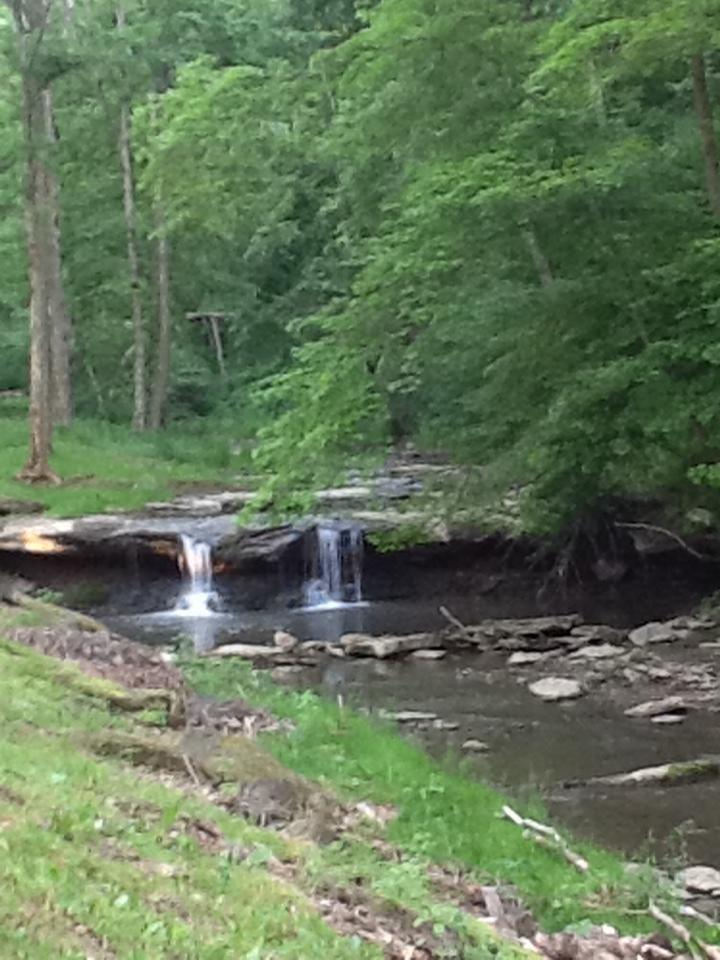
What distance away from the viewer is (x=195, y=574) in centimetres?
1939

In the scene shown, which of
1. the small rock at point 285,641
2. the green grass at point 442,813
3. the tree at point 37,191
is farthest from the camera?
the tree at point 37,191

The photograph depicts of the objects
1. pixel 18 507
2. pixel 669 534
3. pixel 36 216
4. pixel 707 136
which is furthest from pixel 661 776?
pixel 36 216

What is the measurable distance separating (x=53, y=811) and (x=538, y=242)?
36.9ft

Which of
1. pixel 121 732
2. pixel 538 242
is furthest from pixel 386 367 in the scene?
pixel 121 732

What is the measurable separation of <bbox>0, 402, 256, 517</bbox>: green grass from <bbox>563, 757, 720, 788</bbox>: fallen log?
1211 cm

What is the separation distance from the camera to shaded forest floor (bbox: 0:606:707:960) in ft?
13.9

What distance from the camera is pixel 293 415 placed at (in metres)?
15.8

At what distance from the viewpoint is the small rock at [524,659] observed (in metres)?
13.9

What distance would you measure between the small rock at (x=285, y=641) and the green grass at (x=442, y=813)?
411 centimetres

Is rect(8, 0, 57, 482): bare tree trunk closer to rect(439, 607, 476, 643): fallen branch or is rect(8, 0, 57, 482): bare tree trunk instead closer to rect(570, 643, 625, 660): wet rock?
rect(439, 607, 476, 643): fallen branch

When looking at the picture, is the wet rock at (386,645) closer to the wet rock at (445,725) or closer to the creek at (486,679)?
the creek at (486,679)

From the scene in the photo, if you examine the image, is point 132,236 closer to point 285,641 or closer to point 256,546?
point 256,546

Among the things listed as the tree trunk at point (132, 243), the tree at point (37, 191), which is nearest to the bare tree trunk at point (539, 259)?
the tree at point (37, 191)

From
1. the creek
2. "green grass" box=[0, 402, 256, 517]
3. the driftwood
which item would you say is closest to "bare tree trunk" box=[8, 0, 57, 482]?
"green grass" box=[0, 402, 256, 517]
